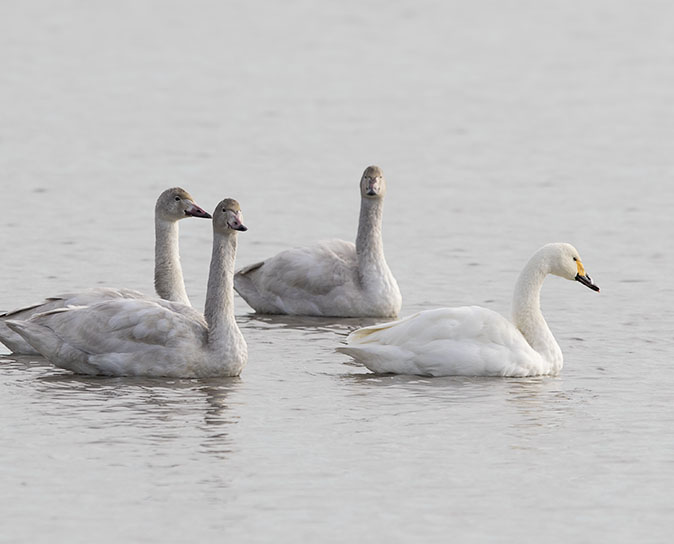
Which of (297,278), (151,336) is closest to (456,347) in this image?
(151,336)

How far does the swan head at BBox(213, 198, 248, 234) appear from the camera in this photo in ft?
46.3

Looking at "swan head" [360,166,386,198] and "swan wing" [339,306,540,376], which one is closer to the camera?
"swan wing" [339,306,540,376]

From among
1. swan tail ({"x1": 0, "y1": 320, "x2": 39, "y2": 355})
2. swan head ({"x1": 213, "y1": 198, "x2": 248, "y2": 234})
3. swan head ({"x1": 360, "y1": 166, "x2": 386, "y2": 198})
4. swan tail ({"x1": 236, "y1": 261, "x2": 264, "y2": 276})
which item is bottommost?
swan tail ({"x1": 0, "y1": 320, "x2": 39, "y2": 355})

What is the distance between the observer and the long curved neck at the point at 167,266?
15.5 metres

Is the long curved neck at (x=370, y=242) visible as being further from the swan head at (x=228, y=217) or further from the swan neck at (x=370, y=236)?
the swan head at (x=228, y=217)

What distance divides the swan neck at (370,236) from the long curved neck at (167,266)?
8.84ft

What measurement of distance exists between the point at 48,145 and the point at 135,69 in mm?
8722

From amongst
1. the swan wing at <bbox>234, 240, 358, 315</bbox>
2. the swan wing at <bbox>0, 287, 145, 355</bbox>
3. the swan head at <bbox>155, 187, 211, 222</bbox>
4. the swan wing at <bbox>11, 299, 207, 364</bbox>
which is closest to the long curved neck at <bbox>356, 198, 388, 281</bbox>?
the swan wing at <bbox>234, 240, 358, 315</bbox>

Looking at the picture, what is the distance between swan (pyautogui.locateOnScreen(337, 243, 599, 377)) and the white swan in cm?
299

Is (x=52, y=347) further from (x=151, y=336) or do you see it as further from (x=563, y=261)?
(x=563, y=261)

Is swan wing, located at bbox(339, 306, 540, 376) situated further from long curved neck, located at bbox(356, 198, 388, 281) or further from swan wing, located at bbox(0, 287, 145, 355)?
long curved neck, located at bbox(356, 198, 388, 281)

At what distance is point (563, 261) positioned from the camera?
1469 centimetres

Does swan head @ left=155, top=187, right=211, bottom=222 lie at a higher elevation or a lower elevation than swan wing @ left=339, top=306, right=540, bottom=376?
Answer: higher

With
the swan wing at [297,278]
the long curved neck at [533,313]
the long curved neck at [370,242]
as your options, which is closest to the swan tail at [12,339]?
the swan wing at [297,278]
